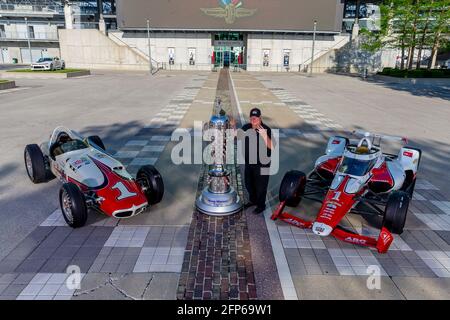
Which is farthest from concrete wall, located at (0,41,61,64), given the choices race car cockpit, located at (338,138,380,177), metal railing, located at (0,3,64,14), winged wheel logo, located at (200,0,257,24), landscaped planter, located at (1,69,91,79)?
race car cockpit, located at (338,138,380,177)

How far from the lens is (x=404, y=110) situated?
16.0m

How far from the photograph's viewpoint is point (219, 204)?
17.7ft

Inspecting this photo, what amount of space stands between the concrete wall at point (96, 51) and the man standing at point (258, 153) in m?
Answer: 40.3

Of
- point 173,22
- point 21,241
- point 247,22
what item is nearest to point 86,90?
point 21,241

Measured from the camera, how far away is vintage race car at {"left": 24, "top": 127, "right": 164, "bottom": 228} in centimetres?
481

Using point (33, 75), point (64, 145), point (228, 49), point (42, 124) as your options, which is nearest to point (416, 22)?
point (228, 49)

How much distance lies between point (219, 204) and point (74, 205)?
2.19 metres

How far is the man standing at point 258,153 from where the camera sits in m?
5.23

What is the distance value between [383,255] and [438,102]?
18.4 meters

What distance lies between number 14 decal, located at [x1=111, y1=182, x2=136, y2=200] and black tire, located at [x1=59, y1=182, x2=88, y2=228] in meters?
0.52

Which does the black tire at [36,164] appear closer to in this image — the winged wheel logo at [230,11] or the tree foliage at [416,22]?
the tree foliage at [416,22]

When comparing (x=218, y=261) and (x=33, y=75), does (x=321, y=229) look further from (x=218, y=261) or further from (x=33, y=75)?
(x=33, y=75)

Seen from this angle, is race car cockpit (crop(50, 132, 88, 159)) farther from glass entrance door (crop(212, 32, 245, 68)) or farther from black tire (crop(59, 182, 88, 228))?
glass entrance door (crop(212, 32, 245, 68))

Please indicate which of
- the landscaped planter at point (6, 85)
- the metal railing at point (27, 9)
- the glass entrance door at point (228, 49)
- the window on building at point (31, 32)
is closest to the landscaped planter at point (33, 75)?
the landscaped planter at point (6, 85)
